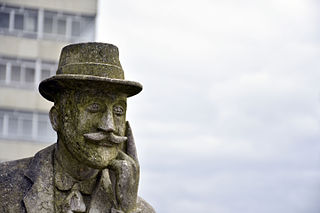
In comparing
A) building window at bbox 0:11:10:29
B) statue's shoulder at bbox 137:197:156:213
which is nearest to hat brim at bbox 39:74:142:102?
statue's shoulder at bbox 137:197:156:213

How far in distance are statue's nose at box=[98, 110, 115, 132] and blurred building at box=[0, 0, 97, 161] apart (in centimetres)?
2291

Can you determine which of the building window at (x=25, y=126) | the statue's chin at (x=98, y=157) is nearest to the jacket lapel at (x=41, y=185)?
the statue's chin at (x=98, y=157)

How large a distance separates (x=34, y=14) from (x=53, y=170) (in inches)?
943

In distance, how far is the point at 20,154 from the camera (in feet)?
95.6

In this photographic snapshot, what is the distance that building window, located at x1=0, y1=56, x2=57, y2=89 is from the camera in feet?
99.0

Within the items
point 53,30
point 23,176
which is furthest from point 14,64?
point 23,176

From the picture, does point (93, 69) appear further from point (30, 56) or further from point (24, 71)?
point (24, 71)

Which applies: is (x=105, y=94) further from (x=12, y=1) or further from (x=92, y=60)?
(x=12, y=1)

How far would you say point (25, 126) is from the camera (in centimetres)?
3009

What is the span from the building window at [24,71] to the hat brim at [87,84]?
76.1ft

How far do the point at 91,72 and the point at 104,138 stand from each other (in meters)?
0.68

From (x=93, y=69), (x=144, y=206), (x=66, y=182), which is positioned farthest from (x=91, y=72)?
(x=144, y=206)

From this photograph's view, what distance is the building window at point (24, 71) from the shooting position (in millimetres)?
30188

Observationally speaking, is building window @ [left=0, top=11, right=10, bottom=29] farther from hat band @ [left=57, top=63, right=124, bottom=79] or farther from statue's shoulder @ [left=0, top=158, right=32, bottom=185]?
hat band @ [left=57, top=63, right=124, bottom=79]
